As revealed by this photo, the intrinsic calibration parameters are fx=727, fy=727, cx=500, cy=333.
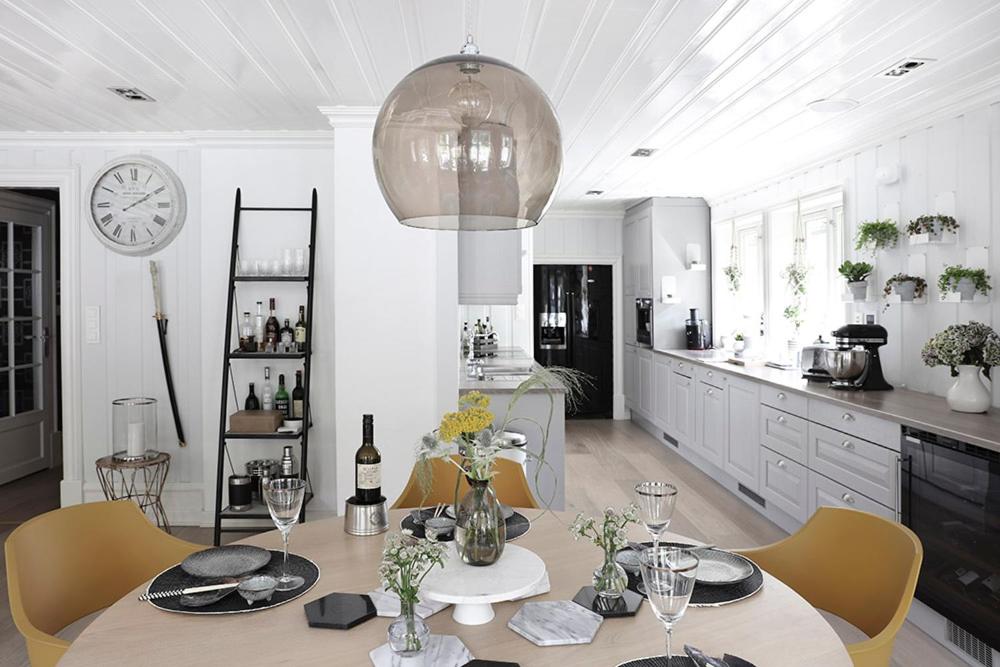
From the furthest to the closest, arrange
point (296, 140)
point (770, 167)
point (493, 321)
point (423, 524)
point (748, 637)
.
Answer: point (493, 321) → point (770, 167) → point (296, 140) → point (423, 524) → point (748, 637)

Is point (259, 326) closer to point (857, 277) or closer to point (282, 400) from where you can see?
point (282, 400)

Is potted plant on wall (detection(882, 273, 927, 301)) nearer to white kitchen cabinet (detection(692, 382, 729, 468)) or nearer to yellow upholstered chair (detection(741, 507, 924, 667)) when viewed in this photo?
white kitchen cabinet (detection(692, 382, 729, 468))

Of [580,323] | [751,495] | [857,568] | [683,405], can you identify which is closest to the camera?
[857,568]

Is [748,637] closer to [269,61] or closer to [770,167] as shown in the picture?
[269,61]

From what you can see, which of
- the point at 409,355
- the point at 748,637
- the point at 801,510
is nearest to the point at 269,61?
→ the point at 409,355

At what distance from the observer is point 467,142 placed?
134cm

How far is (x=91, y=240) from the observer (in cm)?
444

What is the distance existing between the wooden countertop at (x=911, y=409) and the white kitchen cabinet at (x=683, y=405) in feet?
4.36

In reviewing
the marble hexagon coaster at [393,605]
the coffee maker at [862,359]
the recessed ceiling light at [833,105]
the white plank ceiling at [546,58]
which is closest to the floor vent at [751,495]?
the coffee maker at [862,359]

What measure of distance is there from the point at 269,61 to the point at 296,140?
4.16ft

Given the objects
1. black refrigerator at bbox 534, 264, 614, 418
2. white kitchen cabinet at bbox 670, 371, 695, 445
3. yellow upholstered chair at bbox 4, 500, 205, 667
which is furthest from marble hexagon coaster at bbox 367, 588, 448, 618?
black refrigerator at bbox 534, 264, 614, 418

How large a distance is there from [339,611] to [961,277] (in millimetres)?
3367

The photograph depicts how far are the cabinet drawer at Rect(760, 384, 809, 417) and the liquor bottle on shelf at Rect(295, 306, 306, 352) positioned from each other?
9.34 ft

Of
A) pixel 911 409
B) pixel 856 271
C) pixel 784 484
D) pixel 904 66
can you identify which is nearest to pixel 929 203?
pixel 856 271
